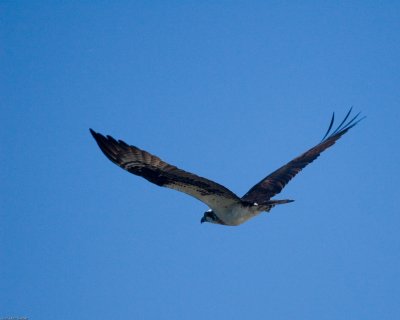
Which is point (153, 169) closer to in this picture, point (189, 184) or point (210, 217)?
point (189, 184)

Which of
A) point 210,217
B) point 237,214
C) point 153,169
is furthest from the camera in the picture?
point 210,217

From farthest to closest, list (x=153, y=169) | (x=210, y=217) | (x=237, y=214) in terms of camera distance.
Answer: (x=210, y=217)
(x=237, y=214)
(x=153, y=169)

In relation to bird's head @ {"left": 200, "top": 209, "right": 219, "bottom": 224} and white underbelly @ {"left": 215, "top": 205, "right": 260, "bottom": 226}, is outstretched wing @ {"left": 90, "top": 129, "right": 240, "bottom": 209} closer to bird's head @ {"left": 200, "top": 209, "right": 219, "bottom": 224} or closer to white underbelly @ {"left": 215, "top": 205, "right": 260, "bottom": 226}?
white underbelly @ {"left": 215, "top": 205, "right": 260, "bottom": 226}

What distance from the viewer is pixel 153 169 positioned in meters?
9.45

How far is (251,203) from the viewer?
34.9 ft

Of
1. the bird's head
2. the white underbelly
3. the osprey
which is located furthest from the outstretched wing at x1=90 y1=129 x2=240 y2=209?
the bird's head

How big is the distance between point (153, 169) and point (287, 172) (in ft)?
14.5

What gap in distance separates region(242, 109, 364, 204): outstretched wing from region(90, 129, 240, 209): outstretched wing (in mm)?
2307

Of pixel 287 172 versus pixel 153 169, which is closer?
pixel 153 169

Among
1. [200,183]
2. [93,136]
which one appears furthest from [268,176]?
[93,136]

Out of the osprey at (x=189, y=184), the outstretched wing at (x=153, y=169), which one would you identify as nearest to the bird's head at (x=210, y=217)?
the osprey at (x=189, y=184)

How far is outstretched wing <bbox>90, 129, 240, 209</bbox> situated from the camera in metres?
9.27

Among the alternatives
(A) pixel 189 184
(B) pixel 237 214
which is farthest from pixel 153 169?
(B) pixel 237 214

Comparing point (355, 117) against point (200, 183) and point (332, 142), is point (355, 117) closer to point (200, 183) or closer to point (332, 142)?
point (332, 142)
